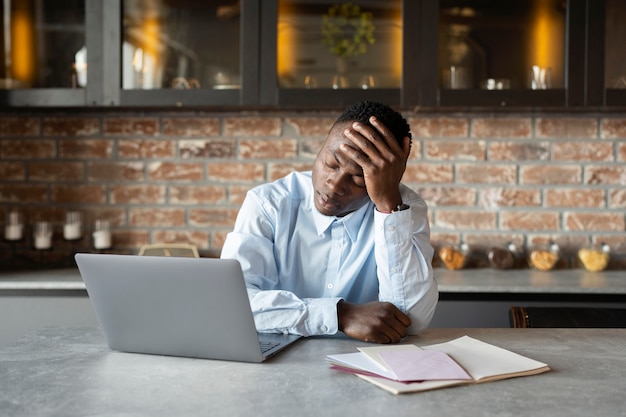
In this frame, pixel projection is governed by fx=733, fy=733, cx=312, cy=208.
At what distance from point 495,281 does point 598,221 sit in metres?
0.65

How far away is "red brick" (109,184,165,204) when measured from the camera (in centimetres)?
304

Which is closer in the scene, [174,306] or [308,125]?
[174,306]

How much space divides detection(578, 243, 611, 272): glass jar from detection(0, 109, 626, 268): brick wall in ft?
0.33

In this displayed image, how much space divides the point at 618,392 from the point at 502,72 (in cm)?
179

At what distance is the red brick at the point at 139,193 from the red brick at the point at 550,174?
58.5 inches

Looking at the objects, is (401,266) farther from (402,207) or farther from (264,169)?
(264,169)

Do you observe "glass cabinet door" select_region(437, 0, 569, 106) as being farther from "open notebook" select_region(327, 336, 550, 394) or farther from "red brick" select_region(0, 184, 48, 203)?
"red brick" select_region(0, 184, 48, 203)

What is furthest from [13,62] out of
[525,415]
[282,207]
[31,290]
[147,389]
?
[525,415]

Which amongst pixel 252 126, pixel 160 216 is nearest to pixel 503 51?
pixel 252 126

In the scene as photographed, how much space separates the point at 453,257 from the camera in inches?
113

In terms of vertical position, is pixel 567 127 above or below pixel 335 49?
below

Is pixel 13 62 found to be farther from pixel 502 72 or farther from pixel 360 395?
pixel 360 395

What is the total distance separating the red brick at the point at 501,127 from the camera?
296 centimetres

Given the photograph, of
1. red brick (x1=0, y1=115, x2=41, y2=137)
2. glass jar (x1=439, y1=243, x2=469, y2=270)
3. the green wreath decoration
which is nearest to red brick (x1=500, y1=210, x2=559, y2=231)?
glass jar (x1=439, y1=243, x2=469, y2=270)
